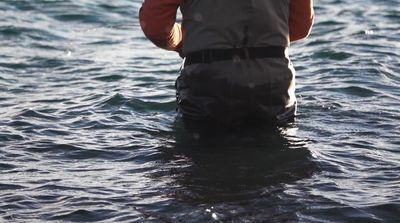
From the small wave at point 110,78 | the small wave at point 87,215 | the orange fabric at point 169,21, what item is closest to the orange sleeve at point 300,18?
the orange fabric at point 169,21

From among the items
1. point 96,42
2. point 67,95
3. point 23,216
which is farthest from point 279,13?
point 96,42

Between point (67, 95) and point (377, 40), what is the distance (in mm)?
5090

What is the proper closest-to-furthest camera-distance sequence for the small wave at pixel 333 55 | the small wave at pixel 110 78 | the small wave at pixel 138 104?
1. the small wave at pixel 138 104
2. the small wave at pixel 110 78
3. the small wave at pixel 333 55

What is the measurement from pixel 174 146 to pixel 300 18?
1.55 m

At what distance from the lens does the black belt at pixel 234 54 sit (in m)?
6.80

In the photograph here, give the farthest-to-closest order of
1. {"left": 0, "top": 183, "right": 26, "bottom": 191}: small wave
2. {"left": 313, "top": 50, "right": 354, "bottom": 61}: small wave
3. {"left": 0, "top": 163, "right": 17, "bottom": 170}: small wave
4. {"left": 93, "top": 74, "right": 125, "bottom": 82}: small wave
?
{"left": 313, "top": 50, "right": 354, "bottom": 61}: small wave → {"left": 93, "top": 74, "right": 125, "bottom": 82}: small wave → {"left": 0, "top": 163, "right": 17, "bottom": 170}: small wave → {"left": 0, "top": 183, "right": 26, "bottom": 191}: small wave

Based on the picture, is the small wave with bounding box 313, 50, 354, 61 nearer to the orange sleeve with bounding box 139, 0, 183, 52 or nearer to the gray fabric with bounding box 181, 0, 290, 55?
the gray fabric with bounding box 181, 0, 290, 55

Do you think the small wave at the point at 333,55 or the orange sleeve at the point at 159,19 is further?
the small wave at the point at 333,55

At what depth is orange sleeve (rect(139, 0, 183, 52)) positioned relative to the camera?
6805 mm

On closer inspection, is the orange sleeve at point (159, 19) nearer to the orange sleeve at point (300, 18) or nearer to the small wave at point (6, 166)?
the orange sleeve at point (300, 18)

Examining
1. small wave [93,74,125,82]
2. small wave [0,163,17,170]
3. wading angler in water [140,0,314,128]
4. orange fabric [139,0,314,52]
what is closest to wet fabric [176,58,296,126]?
wading angler in water [140,0,314,128]

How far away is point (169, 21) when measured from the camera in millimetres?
6879

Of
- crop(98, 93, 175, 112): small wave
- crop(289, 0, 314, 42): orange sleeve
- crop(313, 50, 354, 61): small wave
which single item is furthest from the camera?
crop(313, 50, 354, 61): small wave

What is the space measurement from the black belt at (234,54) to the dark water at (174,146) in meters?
0.75
